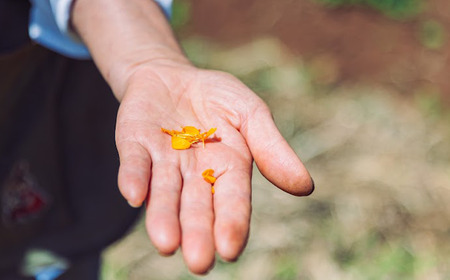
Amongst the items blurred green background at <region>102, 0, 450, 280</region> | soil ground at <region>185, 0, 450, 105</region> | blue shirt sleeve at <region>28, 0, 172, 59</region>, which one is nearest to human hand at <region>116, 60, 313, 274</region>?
blue shirt sleeve at <region>28, 0, 172, 59</region>

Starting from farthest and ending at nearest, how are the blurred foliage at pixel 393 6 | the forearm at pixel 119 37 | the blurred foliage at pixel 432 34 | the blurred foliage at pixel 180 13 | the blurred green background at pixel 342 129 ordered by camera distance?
the blurred foliage at pixel 180 13, the blurred foliage at pixel 393 6, the blurred foliage at pixel 432 34, the blurred green background at pixel 342 129, the forearm at pixel 119 37

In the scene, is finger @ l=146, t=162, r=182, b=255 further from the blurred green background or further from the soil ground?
the soil ground

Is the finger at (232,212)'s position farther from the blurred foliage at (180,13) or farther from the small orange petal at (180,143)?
the blurred foliage at (180,13)

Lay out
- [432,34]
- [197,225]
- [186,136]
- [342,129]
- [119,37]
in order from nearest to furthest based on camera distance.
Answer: [197,225]
[186,136]
[119,37]
[342,129]
[432,34]

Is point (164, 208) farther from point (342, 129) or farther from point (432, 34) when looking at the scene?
point (432, 34)

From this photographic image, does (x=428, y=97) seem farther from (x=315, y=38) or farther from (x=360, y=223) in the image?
(x=360, y=223)

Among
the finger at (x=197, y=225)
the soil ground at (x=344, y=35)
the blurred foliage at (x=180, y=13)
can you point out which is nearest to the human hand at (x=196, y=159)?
the finger at (x=197, y=225)

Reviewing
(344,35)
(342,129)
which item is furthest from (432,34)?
(342,129)
